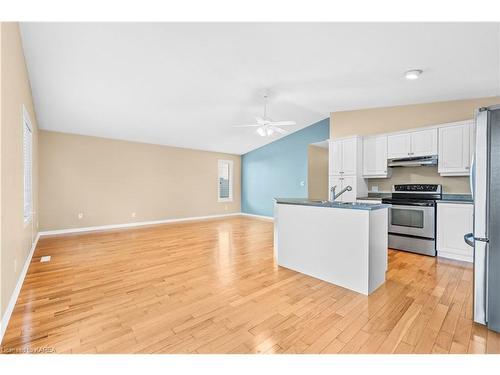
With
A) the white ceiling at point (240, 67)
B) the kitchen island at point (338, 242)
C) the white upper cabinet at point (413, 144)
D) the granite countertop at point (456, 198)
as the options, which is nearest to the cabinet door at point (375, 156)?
the white upper cabinet at point (413, 144)

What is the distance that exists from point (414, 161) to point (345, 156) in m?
1.21

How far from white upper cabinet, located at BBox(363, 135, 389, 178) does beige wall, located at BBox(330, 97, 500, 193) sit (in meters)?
0.22

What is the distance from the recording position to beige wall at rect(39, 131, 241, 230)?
17.9ft

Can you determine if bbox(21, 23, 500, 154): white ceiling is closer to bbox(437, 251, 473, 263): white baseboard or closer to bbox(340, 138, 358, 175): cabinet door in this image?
bbox(340, 138, 358, 175): cabinet door

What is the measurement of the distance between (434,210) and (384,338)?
2.89m

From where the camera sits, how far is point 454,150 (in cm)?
379

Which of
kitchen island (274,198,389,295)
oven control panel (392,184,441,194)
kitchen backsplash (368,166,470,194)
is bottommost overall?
kitchen island (274,198,389,295)

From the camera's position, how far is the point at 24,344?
1688 mm

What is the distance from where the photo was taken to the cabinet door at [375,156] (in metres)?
4.59

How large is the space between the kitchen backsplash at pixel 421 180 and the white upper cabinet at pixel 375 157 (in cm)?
23

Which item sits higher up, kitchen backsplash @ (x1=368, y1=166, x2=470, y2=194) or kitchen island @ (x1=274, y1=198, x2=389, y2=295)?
kitchen backsplash @ (x1=368, y1=166, x2=470, y2=194)

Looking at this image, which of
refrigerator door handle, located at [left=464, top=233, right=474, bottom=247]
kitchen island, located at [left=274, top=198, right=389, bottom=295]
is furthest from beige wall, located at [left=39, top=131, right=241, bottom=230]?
refrigerator door handle, located at [left=464, top=233, right=474, bottom=247]
